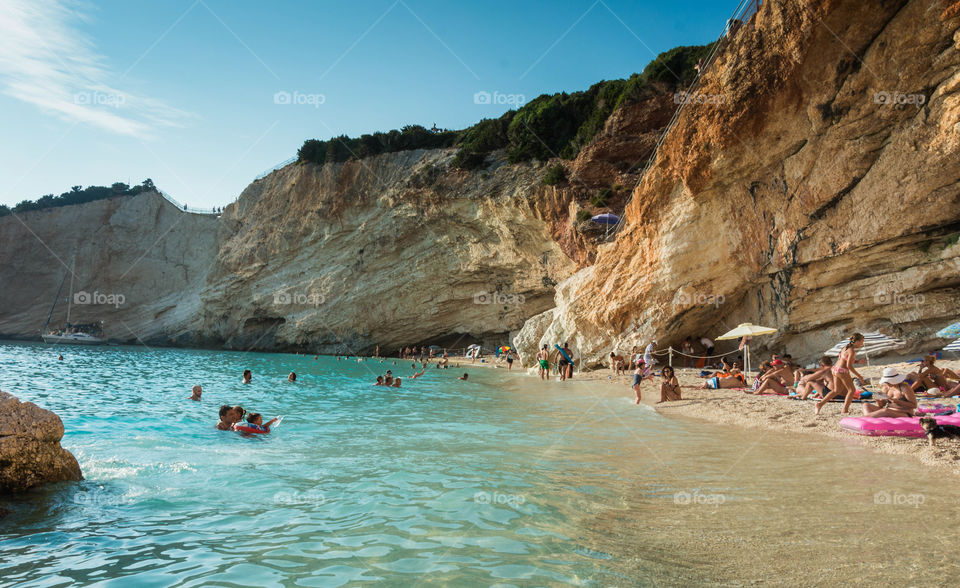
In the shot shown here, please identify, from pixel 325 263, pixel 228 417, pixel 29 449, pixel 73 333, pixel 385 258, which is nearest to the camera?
pixel 29 449

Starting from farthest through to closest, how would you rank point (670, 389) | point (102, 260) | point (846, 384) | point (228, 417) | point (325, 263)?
point (102, 260)
point (325, 263)
point (670, 389)
point (228, 417)
point (846, 384)

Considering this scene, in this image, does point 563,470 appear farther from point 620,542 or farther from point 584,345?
point 584,345

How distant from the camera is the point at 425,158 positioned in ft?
124

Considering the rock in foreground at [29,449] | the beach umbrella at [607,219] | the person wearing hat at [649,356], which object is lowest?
the rock in foreground at [29,449]

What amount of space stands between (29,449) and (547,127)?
102 ft

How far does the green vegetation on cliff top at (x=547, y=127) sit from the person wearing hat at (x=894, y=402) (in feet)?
65.7

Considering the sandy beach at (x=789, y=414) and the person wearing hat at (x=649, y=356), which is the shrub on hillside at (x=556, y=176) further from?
the sandy beach at (x=789, y=414)

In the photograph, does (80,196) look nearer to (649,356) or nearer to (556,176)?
(556,176)

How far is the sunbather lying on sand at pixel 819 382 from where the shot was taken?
10297mm

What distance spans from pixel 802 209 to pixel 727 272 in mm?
3135

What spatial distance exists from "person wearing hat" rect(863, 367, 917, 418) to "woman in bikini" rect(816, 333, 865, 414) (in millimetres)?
542

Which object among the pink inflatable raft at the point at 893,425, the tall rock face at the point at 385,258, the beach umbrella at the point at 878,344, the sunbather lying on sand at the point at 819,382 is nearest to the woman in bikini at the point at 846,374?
the sunbather lying on sand at the point at 819,382

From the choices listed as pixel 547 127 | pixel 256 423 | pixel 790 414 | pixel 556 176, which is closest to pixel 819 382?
pixel 790 414

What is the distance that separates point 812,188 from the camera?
14141mm
